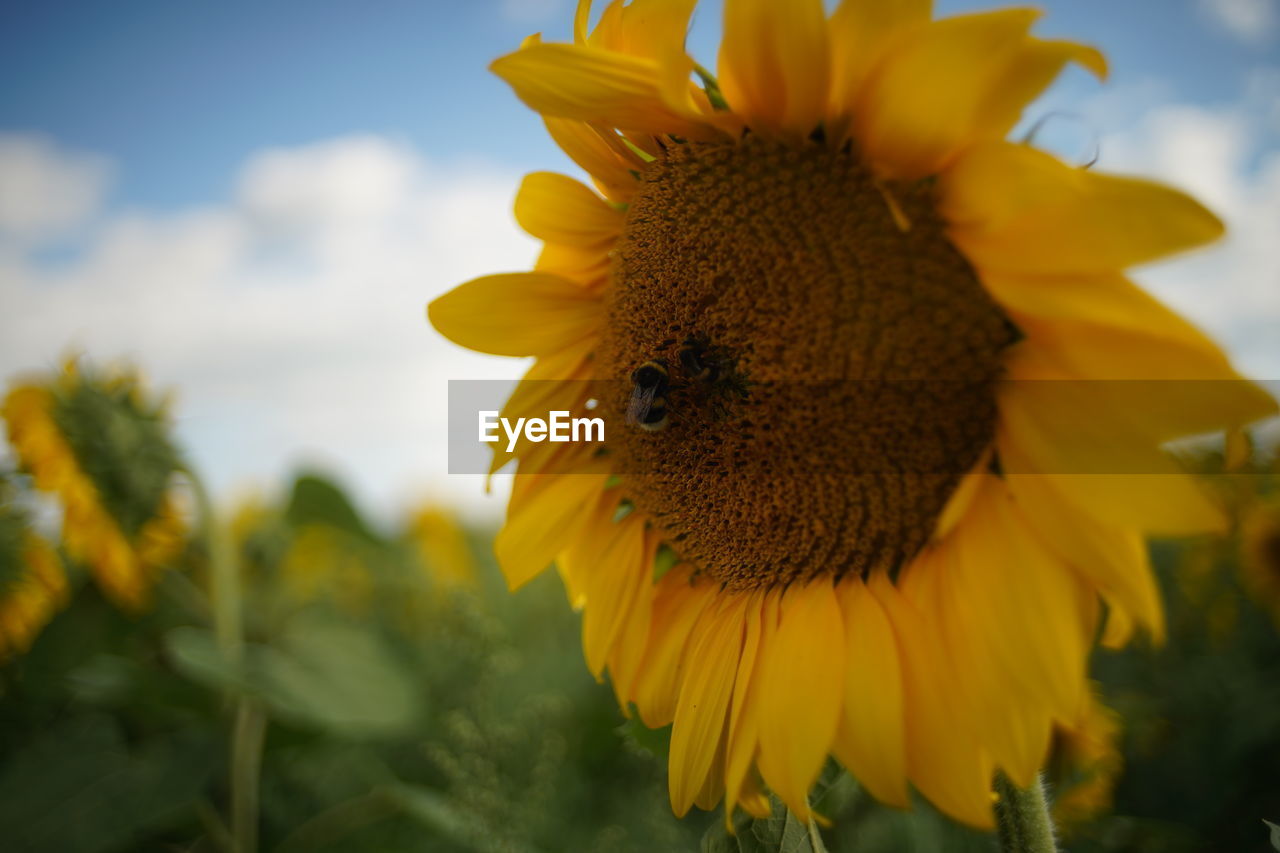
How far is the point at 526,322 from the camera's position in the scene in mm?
1331

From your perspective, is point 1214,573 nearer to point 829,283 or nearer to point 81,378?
point 829,283

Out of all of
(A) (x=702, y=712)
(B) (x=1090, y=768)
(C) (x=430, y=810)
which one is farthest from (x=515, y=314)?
(C) (x=430, y=810)

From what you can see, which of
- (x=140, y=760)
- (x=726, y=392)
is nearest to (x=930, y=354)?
(x=726, y=392)

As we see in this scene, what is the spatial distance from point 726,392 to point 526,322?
1.44ft

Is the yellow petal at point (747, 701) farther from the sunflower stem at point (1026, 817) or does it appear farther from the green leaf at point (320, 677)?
the green leaf at point (320, 677)

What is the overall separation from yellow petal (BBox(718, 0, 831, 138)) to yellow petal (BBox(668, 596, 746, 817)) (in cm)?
64

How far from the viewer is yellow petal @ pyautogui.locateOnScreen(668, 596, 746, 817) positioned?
1040 millimetres

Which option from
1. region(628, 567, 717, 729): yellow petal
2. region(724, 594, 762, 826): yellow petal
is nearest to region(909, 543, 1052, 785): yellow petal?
region(724, 594, 762, 826): yellow petal

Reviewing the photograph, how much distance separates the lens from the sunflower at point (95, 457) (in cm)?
257

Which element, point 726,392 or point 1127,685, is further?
point 1127,685

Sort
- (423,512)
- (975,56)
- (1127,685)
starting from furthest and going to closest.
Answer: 1. (423,512)
2. (1127,685)
3. (975,56)

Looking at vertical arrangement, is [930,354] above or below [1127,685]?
above

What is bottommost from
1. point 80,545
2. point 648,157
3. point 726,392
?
point 80,545

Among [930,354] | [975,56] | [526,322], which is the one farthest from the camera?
[526,322]
